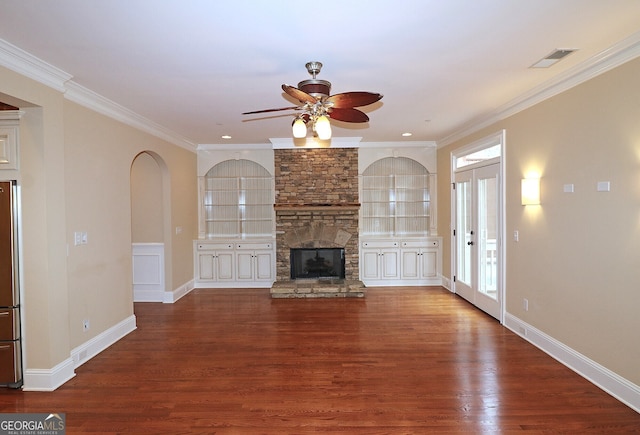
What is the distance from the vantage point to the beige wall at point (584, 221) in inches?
110

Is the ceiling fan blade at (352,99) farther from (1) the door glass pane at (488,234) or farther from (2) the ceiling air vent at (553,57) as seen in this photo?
(1) the door glass pane at (488,234)

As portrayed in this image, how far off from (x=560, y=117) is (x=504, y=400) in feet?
8.90

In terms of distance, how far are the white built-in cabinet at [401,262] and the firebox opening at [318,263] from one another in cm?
45

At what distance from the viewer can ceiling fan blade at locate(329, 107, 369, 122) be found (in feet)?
9.70

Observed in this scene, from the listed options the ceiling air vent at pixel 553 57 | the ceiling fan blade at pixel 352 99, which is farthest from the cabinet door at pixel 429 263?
the ceiling fan blade at pixel 352 99

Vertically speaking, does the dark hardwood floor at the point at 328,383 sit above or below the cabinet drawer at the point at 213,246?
below

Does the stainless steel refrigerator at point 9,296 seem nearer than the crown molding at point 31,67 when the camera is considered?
No

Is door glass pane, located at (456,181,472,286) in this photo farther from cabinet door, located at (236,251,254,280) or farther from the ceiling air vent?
cabinet door, located at (236,251,254,280)

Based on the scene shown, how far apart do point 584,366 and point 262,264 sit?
5140 millimetres

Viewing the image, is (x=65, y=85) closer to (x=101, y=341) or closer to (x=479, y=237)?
(x=101, y=341)

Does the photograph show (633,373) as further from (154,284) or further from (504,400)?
(154,284)

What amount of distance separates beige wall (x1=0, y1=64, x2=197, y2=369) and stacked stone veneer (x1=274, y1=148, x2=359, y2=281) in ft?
8.62

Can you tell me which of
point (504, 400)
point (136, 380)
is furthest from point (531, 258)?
point (136, 380)

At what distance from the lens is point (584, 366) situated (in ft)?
10.7
